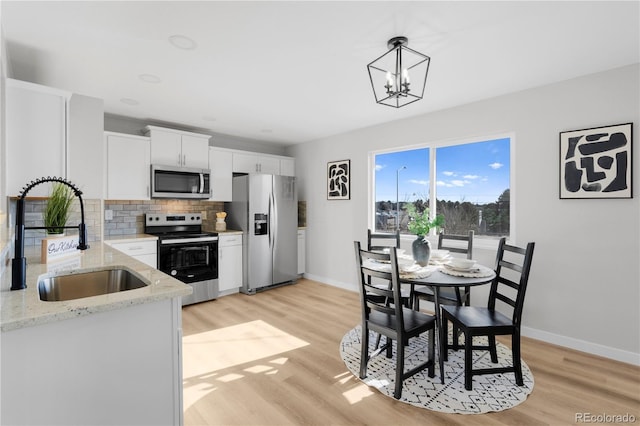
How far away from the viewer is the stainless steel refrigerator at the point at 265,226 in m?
4.62

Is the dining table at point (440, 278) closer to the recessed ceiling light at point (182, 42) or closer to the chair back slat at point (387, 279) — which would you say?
the chair back slat at point (387, 279)

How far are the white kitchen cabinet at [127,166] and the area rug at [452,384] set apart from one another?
315 cm

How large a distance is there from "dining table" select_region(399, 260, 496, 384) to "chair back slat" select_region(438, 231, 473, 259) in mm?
541

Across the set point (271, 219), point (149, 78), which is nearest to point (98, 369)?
point (149, 78)

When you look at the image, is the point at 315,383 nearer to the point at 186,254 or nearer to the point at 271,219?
the point at 186,254

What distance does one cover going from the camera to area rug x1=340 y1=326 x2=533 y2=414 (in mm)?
2051

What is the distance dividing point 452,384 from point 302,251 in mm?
3506

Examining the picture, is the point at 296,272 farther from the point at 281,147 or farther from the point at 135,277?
the point at 135,277

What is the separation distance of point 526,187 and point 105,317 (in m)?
3.55

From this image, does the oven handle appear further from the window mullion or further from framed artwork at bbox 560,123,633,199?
framed artwork at bbox 560,123,633,199

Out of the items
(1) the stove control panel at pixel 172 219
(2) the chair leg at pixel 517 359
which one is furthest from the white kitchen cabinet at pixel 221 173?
(2) the chair leg at pixel 517 359

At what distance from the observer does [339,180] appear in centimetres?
493

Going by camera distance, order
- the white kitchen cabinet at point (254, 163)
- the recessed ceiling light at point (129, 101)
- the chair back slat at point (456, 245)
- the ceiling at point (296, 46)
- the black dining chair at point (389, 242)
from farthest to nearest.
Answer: the white kitchen cabinet at point (254, 163) → the recessed ceiling light at point (129, 101) → the chair back slat at point (456, 245) → the black dining chair at point (389, 242) → the ceiling at point (296, 46)

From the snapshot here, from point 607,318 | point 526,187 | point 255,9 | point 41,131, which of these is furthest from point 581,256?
point 41,131
